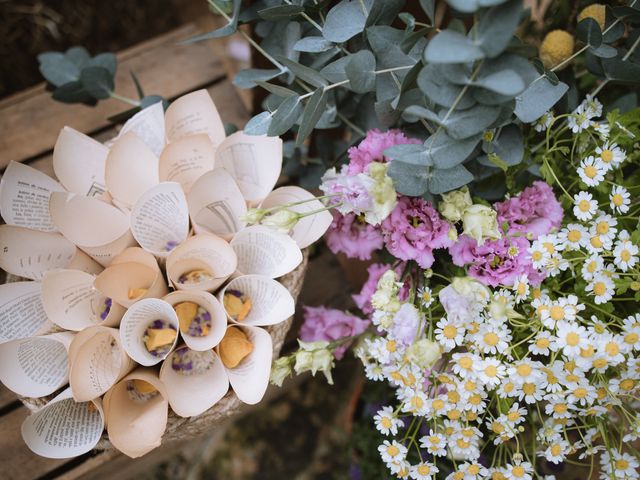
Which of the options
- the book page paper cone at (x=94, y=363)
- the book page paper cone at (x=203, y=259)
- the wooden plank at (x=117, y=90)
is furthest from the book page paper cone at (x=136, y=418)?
the wooden plank at (x=117, y=90)

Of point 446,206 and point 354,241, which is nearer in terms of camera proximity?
point 446,206

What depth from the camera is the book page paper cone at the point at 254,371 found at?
72 centimetres

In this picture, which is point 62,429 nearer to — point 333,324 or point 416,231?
point 333,324

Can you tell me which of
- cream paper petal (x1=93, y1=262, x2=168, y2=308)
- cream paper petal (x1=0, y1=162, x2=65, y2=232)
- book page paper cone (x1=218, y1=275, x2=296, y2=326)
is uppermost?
cream paper petal (x1=0, y1=162, x2=65, y2=232)

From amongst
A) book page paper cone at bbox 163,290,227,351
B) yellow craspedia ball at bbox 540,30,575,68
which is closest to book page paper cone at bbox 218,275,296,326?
book page paper cone at bbox 163,290,227,351

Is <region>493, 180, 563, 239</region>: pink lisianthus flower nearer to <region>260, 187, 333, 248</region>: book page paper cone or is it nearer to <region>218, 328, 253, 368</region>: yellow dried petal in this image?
<region>260, 187, 333, 248</region>: book page paper cone

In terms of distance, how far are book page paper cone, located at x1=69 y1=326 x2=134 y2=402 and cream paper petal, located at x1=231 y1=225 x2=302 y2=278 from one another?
0.20 m

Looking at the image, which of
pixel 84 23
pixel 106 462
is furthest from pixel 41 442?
pixel 84 23

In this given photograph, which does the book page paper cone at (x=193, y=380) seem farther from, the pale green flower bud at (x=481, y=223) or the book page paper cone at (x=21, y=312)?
the pale green flower bud at (x=481, y=223)

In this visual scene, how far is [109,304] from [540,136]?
66 centimetres

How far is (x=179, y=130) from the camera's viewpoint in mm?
831

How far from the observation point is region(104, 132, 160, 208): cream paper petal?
2.50ft

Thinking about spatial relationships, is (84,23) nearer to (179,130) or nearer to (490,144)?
(179,130)

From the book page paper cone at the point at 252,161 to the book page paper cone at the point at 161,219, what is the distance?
0.29ft
